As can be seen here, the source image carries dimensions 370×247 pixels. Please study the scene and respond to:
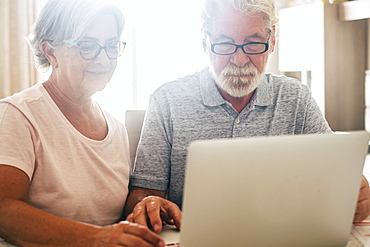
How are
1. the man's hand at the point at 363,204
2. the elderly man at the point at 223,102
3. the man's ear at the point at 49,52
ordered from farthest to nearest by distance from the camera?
1. the elderly man at the point at 223,102
2. the man's ear at the point at 49,52
3. the man's hand at the point at 363,204

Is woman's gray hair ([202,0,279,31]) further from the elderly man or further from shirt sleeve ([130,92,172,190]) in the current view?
shirt sleeve ([130,92,172,190])

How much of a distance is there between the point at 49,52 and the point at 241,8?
23.5 inches

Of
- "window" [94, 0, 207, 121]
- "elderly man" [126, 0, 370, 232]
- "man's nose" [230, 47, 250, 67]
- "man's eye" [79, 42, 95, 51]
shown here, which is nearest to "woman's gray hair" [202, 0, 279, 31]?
"elderly man" [126, 0, 370, 232]

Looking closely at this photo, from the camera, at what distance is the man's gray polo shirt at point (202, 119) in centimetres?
147

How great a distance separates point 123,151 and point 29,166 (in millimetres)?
346

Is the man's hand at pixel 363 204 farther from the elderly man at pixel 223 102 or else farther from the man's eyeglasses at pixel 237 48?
the man's eyeglasses at pixel 237 48

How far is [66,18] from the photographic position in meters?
1.23

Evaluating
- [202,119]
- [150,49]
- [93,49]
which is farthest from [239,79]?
[150,49]

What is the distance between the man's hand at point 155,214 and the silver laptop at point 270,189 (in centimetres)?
25

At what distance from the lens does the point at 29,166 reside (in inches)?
42.2

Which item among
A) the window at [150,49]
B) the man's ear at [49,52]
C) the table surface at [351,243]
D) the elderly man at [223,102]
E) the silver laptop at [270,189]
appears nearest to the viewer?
the silver laptop at [270,189]

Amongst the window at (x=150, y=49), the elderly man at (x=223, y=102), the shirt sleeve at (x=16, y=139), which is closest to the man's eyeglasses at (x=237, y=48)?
the elderly man at (x=223, y=102)

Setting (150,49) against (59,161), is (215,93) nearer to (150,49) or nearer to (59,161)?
(59,161)

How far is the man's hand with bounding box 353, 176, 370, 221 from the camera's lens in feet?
3.78
